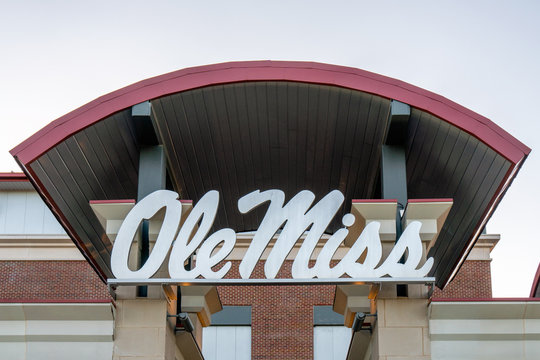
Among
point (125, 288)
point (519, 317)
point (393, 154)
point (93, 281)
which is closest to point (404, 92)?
point (393, 154)

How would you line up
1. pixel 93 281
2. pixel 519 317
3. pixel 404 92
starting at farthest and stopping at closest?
1. pixel 93 281
2. pixel 404 92
3. pixel 519 317

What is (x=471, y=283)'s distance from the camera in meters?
39.1

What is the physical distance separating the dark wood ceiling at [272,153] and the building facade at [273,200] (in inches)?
1.7

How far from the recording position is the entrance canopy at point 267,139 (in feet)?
66.3

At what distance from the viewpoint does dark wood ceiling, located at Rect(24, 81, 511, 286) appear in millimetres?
20875

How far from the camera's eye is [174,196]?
793 inches

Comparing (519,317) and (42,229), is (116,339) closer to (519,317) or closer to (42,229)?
(519,317)

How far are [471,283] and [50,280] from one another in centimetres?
1620

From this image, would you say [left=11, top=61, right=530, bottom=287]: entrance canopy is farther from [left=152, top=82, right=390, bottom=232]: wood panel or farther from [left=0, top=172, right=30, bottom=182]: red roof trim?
[left=0, top=172, right=30, bottom=182]: red roof trim

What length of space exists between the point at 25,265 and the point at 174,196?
64.6 ft

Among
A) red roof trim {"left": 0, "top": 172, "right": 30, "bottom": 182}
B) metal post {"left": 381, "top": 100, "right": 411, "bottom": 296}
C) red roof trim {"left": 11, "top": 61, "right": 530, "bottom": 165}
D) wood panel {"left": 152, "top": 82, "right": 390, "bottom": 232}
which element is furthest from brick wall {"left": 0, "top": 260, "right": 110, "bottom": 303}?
metal post {"left": 381, "top": 100, "right": 411, "bottom": 296}

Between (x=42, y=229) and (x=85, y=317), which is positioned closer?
(x=85, y=317)

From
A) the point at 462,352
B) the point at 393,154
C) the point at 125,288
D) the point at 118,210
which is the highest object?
the point at 393,154

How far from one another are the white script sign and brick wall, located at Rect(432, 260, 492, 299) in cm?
1969
